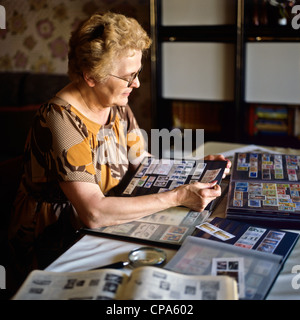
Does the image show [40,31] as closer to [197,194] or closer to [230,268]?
[197,194]

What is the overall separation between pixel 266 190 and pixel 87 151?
0.57 metres

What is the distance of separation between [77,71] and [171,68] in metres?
1.88

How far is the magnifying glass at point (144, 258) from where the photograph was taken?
39.3 inches

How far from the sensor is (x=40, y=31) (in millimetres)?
3961

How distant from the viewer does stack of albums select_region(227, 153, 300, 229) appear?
1178mm

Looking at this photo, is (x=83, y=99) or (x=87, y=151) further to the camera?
(x=83, y=99)

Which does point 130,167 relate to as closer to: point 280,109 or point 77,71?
point 77,71

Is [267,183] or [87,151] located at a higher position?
[87,151]

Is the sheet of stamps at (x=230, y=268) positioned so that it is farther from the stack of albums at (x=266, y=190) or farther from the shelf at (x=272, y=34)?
the shelf at (x=272, y=34)

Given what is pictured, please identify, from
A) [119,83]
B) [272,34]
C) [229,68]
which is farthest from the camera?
[229,68]

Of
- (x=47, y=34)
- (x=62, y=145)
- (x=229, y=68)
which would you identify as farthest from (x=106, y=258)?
(x=47, y=34)

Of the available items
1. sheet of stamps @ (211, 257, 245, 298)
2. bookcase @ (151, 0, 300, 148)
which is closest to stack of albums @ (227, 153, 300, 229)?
sheet of stamps @ (211, 257, 245, 298)
